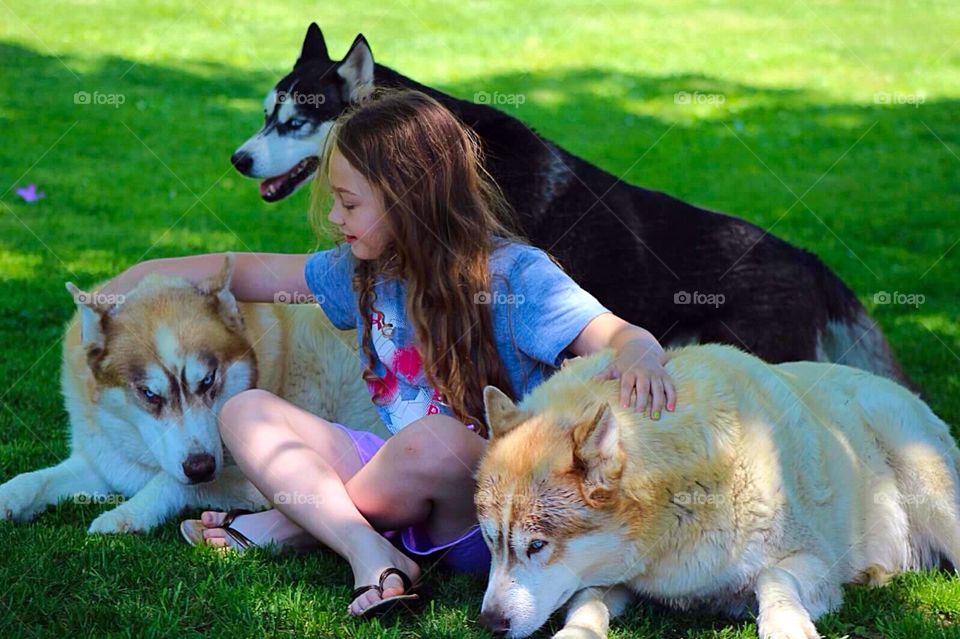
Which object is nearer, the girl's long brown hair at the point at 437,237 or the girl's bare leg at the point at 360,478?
the girl's bare leg at the point at 360,478

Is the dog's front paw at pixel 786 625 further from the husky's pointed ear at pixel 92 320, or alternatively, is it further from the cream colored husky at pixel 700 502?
the husky's pointed ear at pixel 92 320

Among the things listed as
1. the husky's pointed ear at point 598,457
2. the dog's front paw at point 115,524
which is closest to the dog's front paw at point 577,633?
the husky's pointed ear at point 598,457

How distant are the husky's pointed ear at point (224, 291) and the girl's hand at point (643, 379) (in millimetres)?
1535

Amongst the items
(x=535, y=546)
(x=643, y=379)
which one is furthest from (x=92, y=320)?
(x=643, y=379)

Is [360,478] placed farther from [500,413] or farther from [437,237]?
[437,237]

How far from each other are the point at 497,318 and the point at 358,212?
587 mm

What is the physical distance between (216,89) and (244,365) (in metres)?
9.09

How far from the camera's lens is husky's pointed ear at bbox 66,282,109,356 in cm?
421

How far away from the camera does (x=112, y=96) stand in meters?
12.2

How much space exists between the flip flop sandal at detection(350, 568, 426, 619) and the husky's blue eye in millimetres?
448

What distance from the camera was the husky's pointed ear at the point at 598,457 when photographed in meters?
3.13

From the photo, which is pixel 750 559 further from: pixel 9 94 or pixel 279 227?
pixel 9 94

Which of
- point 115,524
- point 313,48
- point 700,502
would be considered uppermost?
point 313,48

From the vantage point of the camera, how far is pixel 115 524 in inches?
161
